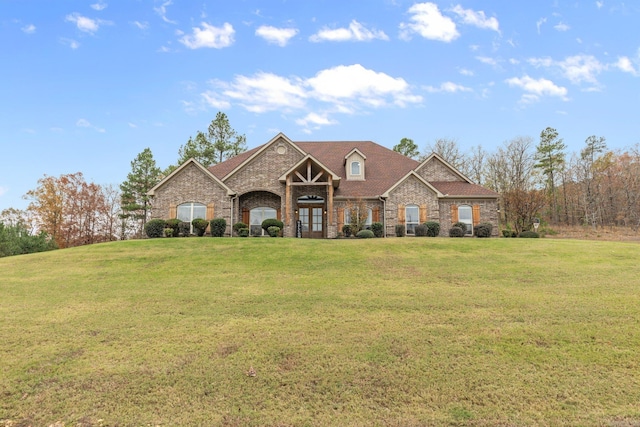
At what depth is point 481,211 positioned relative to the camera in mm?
25109

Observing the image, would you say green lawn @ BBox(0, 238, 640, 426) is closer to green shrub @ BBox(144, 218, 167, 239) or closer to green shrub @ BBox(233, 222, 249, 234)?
green shrub @ BBox(144, 218, 167, 239)

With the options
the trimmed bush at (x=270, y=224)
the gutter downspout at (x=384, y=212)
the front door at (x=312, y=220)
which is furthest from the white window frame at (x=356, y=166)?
the trimmed bush at (x=270, y=224)

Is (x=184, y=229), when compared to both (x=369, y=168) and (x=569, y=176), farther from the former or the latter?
(x=569, y=176)

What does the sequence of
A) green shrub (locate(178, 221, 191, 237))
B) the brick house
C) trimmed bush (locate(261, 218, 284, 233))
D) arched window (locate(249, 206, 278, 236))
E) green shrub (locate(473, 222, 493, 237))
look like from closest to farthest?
trimmed bush (locate(261, 218, 284, 233)) → green shrub (locate(178, 221, 191, 237)) → green shrub (locate(473, 222, 493, 237)) → the brick house → arched window (locate(249, 206, 278, 236))

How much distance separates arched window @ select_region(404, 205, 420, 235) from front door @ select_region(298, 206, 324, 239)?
5905 mm

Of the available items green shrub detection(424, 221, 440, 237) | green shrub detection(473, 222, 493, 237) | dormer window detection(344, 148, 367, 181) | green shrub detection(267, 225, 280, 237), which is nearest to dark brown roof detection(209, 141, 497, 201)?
dormer window detection(344, 148, 367, 181)

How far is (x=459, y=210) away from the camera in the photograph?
25.2 meters

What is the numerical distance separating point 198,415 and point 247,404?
616mm

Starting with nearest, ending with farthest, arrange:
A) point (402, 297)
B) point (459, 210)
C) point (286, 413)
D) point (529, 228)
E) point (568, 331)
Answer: point (286, 413), point (568, 331), point (402, 297), point (459, 210), point (529, 228)

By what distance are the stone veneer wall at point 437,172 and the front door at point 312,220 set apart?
28.1ft

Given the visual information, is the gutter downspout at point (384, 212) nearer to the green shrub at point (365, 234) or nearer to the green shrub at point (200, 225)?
the green shrub at point (365, 234)

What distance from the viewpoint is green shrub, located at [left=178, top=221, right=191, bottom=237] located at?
75.7ft

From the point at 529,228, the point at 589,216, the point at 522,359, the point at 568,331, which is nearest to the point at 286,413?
the point at 522,359

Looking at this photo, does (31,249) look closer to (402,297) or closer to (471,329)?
(402,297)
